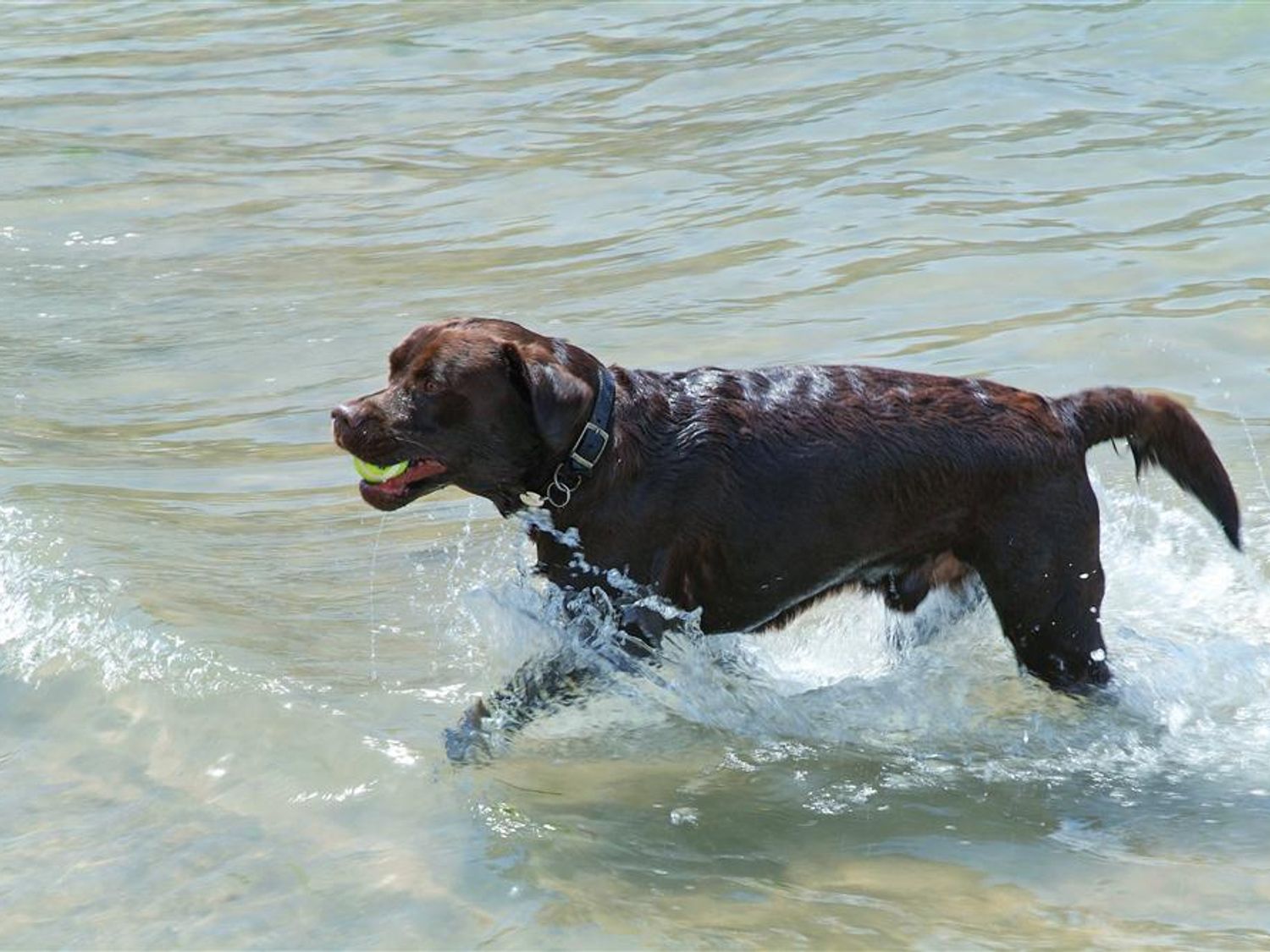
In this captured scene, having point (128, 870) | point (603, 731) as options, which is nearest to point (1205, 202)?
point (603, 731)

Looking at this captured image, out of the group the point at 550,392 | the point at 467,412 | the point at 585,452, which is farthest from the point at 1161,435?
the point at 467,412

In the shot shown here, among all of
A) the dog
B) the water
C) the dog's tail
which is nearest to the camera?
the water

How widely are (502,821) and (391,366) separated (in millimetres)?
1226

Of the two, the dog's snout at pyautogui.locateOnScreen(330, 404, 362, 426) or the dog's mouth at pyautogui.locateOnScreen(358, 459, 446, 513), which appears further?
the dog's mouth at pyautogui.locateOnScreen(358, 459, 446, 513)

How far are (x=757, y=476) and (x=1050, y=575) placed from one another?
0.85 meters

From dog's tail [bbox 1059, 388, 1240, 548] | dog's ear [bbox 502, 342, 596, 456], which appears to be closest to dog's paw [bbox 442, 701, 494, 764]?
dog's ear [bbox 502, 342, 596, 456]

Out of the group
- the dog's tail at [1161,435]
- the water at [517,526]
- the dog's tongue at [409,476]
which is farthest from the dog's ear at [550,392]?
the dog's tail at [1161,435]

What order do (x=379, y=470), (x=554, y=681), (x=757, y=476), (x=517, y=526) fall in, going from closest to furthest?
(x=379, y=470)
(x=757, y=476)
(x=554, y=681)
(x=517, y=526)

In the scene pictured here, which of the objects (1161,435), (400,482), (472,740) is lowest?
(472,740)

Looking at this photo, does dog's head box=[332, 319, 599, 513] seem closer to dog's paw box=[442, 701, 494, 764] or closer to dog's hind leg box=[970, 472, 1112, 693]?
dog's paw box=[442, 701, 494, 764]

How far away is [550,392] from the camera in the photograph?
191 inches

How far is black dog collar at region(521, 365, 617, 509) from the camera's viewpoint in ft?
16.3

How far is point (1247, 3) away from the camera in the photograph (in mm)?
14125

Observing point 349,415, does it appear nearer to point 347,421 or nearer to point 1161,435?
point 347,421
